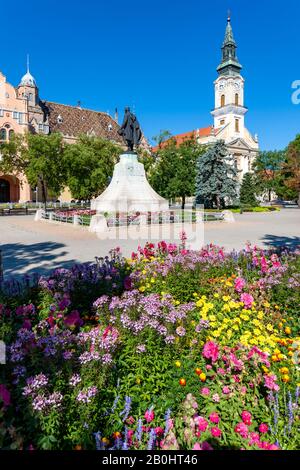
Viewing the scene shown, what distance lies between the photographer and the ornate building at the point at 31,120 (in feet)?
177

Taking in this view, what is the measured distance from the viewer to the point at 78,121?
235 ft

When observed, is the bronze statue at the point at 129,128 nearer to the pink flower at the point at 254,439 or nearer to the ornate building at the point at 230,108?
the pink flower at the point at 254,439

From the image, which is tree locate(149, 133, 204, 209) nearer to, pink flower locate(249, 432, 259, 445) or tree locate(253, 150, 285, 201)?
tree locate(253, 150, 285, 201)

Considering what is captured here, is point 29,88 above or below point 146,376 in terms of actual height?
above

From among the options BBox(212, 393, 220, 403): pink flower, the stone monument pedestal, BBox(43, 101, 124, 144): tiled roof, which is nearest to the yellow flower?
BBox(212, 393, 220, 403): pink flower

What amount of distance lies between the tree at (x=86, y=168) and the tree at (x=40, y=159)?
1077mm

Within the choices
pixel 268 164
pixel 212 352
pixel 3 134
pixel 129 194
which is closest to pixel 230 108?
pixel 268 164

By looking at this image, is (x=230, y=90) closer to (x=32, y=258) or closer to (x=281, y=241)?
(x=281, y=241)

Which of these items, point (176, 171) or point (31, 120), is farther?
point (31, 120)

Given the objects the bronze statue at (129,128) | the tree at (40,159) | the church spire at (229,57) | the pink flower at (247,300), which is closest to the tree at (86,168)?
the tree at (40,159)

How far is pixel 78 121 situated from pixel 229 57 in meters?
44.7

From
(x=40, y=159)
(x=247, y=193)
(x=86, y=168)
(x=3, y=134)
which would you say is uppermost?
(x=3, y=134)

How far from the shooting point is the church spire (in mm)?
81312
